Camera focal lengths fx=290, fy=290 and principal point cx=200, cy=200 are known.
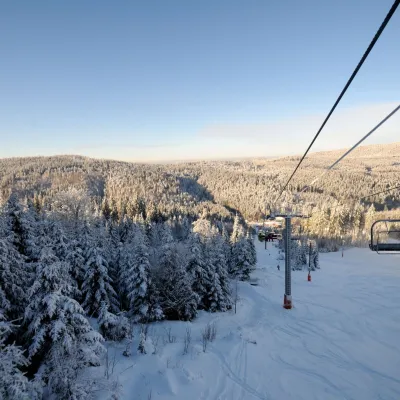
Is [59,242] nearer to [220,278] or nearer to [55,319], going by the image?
[220,278]

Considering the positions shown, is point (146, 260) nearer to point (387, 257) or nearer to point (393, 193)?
point (387, 257)

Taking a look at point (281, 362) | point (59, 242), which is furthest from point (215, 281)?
point (281, 362)

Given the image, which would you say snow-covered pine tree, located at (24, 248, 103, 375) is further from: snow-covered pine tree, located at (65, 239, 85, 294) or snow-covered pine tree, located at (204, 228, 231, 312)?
snow-covered pine tree, located at (204, 228, 231, 312)

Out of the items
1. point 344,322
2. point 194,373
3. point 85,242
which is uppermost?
point 85,242

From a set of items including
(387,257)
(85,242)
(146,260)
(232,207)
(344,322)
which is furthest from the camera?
(232,207)

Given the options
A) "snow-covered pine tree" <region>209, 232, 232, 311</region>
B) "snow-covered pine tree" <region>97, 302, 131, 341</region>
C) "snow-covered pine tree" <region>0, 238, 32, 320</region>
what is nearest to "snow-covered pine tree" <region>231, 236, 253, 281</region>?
"snow-covered pine tree" <region>209, 232, 232, 311</region>

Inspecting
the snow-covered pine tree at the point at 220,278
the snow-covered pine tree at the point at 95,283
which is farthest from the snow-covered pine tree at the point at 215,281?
the snow-covered pine tree at the point at 95,283

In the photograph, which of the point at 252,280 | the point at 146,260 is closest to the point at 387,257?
the point at 252,280
